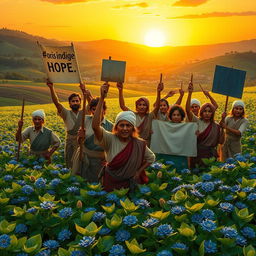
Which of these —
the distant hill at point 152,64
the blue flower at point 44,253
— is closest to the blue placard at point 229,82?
the blue flower at point 44,253

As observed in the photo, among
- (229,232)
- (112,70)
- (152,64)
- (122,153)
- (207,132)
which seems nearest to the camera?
(229,232)

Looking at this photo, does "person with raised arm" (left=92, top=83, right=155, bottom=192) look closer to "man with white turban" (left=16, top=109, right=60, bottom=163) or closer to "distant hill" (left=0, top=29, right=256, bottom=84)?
Result: "man with white turban" (left=16, top=109, right=60, bottom=163)

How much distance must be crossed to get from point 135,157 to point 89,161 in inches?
76.7

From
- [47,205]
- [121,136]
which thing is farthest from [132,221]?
[121,136]

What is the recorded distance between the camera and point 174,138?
8.25m

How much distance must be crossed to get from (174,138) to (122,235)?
4723mm

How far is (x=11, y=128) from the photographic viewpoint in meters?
20.2

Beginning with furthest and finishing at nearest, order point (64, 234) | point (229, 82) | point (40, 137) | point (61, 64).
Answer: point (40, 137)
point (229, 82)
point (61, 64)
point (64, 234)

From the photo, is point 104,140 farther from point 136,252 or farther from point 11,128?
point 11,128

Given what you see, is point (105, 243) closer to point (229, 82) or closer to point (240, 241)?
point (240, 241)

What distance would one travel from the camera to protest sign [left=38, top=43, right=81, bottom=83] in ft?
24.0

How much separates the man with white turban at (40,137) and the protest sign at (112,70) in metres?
2.46

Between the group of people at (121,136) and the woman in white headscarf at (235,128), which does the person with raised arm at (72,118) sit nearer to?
the group of people at (121,136)

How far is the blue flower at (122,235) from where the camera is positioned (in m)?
3.69
